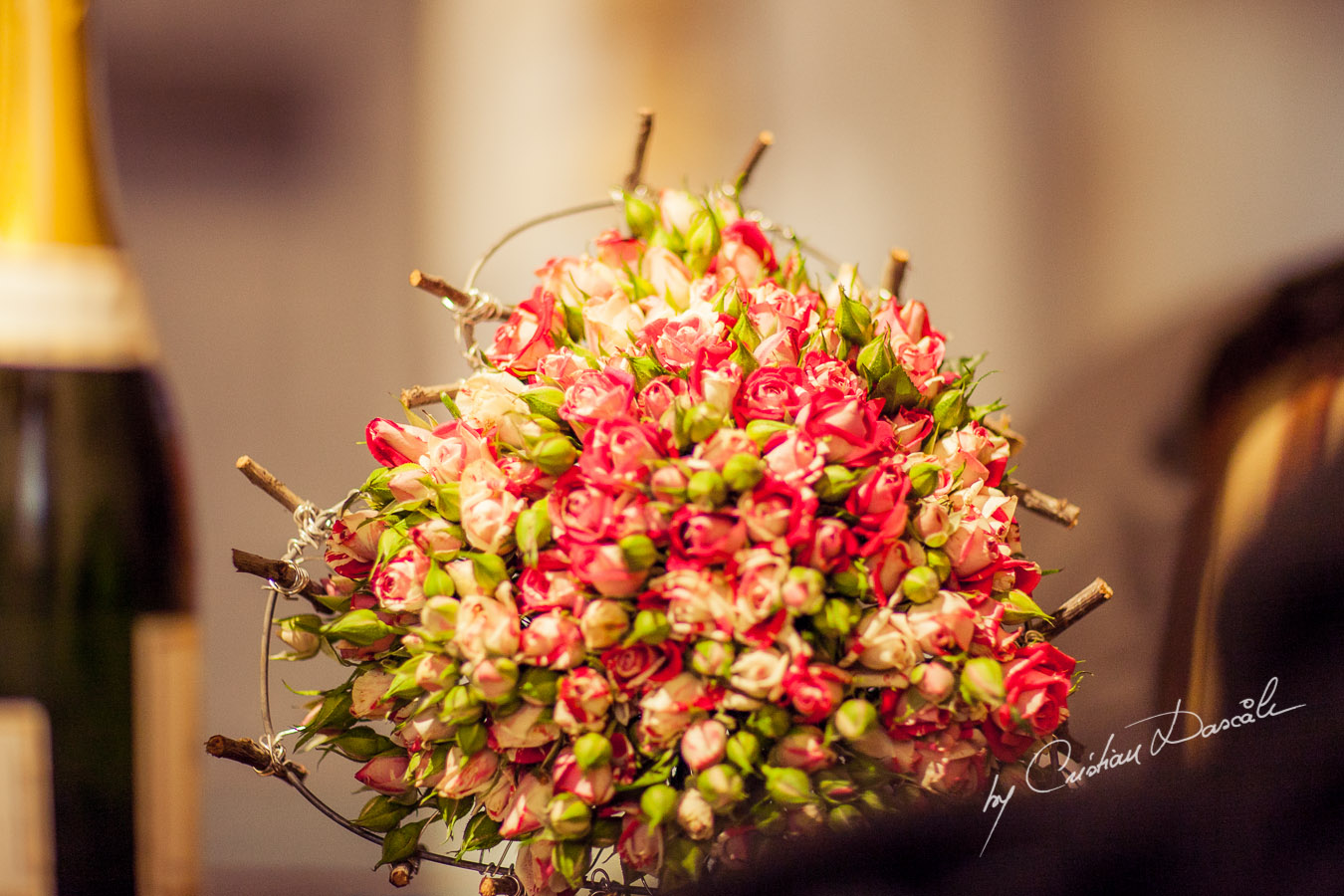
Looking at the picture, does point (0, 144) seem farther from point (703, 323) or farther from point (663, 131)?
point (663, 131)

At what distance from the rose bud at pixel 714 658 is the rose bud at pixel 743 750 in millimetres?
25

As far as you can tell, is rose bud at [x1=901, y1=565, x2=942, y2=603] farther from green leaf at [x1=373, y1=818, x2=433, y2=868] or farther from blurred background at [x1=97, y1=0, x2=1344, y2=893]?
blurred background at [x1=97, y1=0, x2=1344, y2=893]

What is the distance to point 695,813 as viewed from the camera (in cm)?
35

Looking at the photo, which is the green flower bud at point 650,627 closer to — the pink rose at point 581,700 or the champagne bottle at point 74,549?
the pink rose at point 581,700

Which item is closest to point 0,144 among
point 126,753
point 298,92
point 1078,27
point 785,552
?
point 126,753

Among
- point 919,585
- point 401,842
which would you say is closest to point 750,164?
point 919,585

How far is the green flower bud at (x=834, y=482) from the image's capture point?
35cm

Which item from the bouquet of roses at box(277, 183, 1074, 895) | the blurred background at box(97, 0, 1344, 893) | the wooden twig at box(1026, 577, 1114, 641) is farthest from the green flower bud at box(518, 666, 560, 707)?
A: the blurred background at box(97, 0, 1344, 893)

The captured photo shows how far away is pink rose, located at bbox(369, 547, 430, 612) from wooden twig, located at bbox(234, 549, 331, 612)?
6cm

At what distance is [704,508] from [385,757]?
20 cm

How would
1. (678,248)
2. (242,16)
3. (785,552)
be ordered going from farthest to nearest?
(242,16)
(678,248)
(785,552)

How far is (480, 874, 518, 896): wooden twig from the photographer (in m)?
0.41

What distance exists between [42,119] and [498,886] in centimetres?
38

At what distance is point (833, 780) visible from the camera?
1.17 feet
